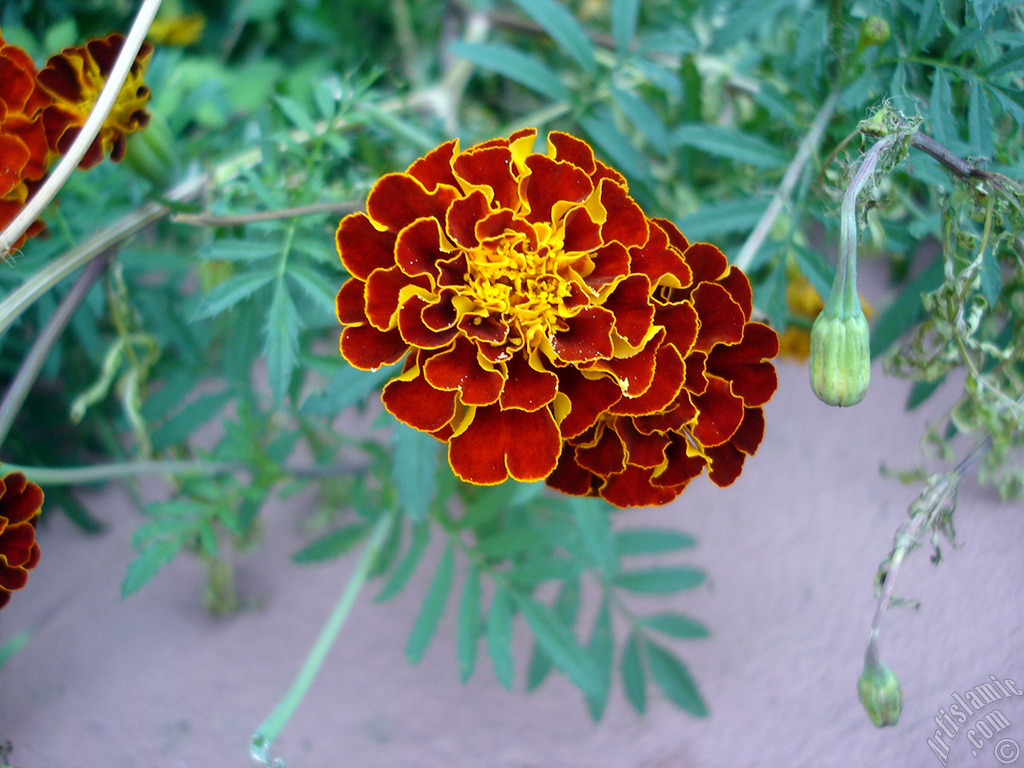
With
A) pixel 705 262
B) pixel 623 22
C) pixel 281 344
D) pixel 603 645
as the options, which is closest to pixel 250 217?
pixel 281 344

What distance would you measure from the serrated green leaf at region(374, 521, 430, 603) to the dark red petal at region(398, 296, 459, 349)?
43cm

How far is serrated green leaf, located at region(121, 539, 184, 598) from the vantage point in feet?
2.61

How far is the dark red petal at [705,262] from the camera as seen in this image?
1.89 ft

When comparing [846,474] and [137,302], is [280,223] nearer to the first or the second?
[137,302]

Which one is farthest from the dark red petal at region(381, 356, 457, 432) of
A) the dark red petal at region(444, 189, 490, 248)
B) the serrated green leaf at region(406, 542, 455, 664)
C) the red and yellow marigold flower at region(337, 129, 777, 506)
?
the serrated green leaf at region(406, 542, 455, 664)

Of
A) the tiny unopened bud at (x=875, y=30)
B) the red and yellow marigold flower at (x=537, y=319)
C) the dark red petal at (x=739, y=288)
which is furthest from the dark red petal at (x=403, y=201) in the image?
the tiny unopened bud at (x=875, y=30)

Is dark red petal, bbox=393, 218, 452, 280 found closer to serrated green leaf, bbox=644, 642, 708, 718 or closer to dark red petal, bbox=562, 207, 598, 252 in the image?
dark red petal, bbox=562, 207, 598, 252

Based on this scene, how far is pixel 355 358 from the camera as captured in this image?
21.0 inches

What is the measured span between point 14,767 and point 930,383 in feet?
3.41

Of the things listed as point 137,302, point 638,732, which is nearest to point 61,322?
point 137,302

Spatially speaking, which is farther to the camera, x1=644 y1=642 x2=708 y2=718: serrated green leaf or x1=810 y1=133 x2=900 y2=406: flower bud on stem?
x1=644 y1=642 x2=708 y2=718: serrated green leaf

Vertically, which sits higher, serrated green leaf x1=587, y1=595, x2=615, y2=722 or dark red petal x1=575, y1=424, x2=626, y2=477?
dark red petal x1=575, y1=424, x2=626, y2=477

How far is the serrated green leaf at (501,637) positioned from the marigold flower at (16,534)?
18.7 inches

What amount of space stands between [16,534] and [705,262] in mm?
604
